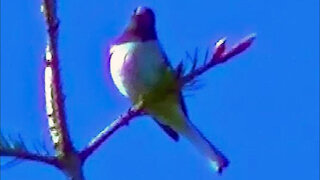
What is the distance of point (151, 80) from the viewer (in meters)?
0.97

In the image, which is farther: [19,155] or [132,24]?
[132,24]

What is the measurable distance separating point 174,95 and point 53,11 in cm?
17

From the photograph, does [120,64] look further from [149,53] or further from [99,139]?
[99,139]

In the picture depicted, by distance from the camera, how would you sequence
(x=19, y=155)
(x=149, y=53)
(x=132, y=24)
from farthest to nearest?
(x=132, y=24) < (x=149, y=53) < (x=19, y=155)

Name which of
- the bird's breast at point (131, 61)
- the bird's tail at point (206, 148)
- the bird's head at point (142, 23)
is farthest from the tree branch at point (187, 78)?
the bird's head at point (142, 23)

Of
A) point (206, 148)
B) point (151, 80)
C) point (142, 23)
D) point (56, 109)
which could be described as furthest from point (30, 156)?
point (142, 23)

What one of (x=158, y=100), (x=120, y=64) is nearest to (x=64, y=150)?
(x=158, y=100)

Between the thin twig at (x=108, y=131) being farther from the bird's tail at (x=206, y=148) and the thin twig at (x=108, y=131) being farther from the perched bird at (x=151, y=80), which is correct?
the bird's tail at (x=206, y=148)

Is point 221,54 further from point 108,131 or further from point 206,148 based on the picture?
point 206,148

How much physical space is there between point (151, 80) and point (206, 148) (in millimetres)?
190

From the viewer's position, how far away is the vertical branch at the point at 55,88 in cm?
89

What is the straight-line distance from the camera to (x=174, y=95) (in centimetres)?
90

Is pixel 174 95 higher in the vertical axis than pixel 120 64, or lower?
lower

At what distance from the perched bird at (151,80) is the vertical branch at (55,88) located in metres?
0.10
